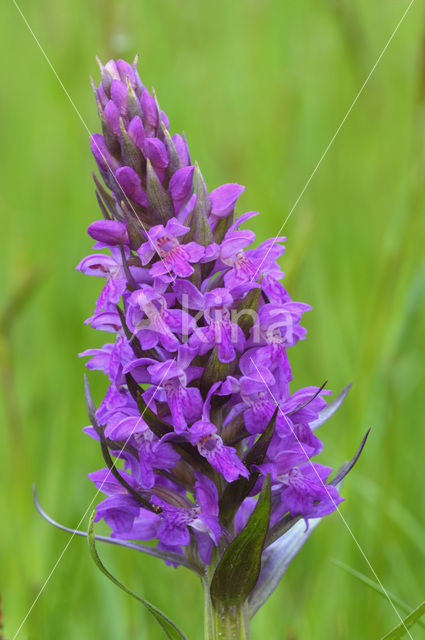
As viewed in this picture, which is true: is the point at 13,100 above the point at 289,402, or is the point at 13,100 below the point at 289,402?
above

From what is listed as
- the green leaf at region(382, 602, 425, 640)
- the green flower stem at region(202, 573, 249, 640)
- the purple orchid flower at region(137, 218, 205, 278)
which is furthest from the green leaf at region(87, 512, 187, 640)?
the purple orchid flower at region(137, 218, 205, 278)

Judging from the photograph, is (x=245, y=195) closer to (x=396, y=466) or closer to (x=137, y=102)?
(x=396, y=466)

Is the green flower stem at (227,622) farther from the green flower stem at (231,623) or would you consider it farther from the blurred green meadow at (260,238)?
the blurred green meadow at (260,238)

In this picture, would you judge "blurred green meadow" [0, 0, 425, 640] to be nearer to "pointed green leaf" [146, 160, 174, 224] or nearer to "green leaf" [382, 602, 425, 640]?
"green leaf" [382, 602, 425, 640]

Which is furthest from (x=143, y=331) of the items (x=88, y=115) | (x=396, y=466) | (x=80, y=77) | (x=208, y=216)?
(x=80, y=77)

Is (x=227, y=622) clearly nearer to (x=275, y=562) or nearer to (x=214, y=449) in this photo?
Answer: (x=275, y=562)

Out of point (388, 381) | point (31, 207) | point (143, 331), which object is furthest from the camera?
point (31, 207)

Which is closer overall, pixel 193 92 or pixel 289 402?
pixel 289 402

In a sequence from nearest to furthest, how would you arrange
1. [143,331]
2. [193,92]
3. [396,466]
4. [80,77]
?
[143,331] < [396,466] < [193,92] < [80,77]
